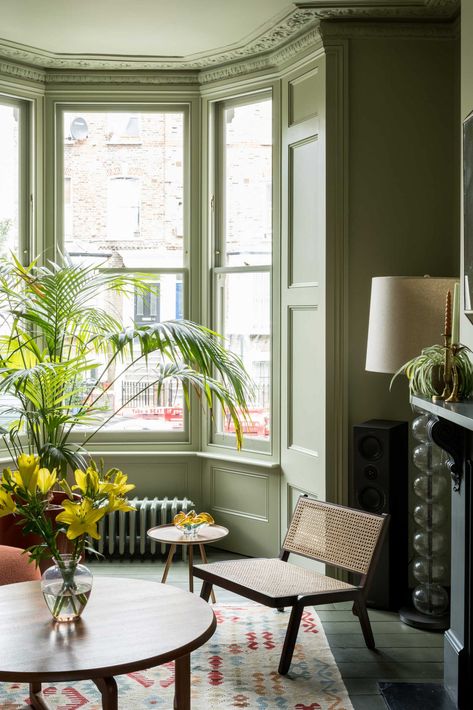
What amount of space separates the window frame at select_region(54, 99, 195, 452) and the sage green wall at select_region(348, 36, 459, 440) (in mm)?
1320

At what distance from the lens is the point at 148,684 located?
3.40 metres

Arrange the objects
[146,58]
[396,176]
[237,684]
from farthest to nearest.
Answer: [146,58]
[396,176]
[237,684]

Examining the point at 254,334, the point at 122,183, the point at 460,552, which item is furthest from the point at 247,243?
the point at 460,552

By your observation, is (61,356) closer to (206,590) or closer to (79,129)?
(206,590)

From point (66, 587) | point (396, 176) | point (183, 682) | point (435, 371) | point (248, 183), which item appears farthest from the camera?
point (248, 183)

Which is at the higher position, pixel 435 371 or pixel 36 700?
pixel 435 371

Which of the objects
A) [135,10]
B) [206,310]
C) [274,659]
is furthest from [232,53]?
[274,659]

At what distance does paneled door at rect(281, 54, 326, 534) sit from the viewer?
→ 15.6ft

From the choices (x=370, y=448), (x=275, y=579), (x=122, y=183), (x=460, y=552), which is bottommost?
(x=275, y=579)

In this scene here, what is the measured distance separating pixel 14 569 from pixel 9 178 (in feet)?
9.26

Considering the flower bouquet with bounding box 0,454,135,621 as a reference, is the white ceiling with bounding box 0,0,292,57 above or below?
above

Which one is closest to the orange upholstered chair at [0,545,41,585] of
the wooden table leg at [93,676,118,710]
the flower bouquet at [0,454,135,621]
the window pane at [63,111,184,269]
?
the flower bouquet at [0,454,135,621]

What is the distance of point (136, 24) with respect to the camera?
474cm

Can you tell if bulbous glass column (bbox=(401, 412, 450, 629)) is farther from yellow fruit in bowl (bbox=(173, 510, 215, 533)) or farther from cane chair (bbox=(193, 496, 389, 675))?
yellow fruit in bowl (bbox=(173, 510, 215, 533))
